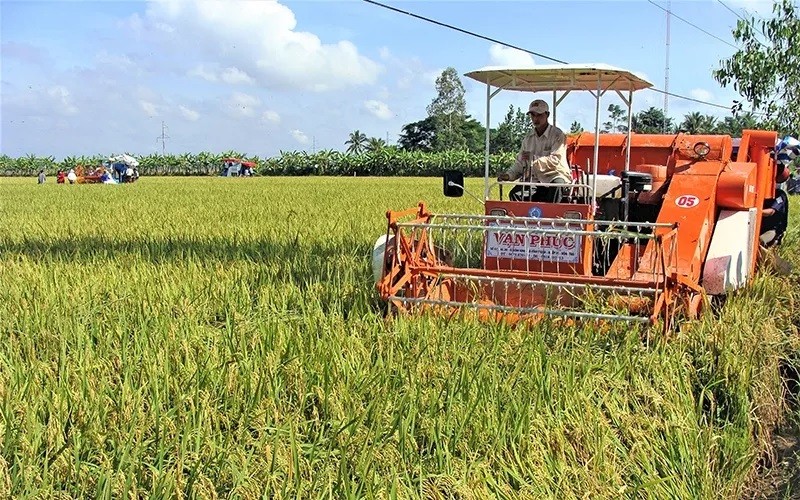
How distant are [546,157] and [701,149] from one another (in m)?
1.53

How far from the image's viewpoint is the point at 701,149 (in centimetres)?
645

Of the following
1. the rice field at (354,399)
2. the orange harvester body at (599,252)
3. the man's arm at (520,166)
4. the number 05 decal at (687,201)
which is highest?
the man's arm at (520,166)

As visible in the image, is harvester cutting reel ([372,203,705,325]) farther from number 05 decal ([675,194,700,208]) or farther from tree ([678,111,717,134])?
tree ([678,111,717,134])

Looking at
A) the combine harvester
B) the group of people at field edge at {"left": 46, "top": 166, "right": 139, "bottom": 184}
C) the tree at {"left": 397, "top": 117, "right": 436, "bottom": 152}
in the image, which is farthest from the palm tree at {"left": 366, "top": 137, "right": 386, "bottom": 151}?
the combine harvester

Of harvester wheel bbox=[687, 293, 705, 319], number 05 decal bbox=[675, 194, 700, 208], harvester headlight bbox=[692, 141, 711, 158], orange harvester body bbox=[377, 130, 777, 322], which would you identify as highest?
harvester headlight bbox=[692, 141, 711, 158]

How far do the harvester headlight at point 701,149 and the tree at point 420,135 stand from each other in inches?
2509

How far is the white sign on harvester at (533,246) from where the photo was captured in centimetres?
534

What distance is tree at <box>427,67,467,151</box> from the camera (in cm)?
6894

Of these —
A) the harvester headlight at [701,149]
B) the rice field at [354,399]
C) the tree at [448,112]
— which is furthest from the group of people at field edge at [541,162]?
the tree at [448,112]

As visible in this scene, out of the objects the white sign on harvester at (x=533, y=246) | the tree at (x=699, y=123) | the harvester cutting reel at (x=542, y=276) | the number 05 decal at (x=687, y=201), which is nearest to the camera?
the harvester cutting reel at (x=542, y=276)

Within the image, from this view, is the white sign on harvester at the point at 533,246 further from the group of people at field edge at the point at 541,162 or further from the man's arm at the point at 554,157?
the man's arm at the point at 554,157

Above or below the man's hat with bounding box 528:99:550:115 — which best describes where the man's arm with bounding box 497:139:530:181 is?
below

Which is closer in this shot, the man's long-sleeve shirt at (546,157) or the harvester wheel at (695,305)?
the harvester wheel at (695,305)

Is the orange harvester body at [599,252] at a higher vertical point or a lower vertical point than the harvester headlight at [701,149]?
lower
